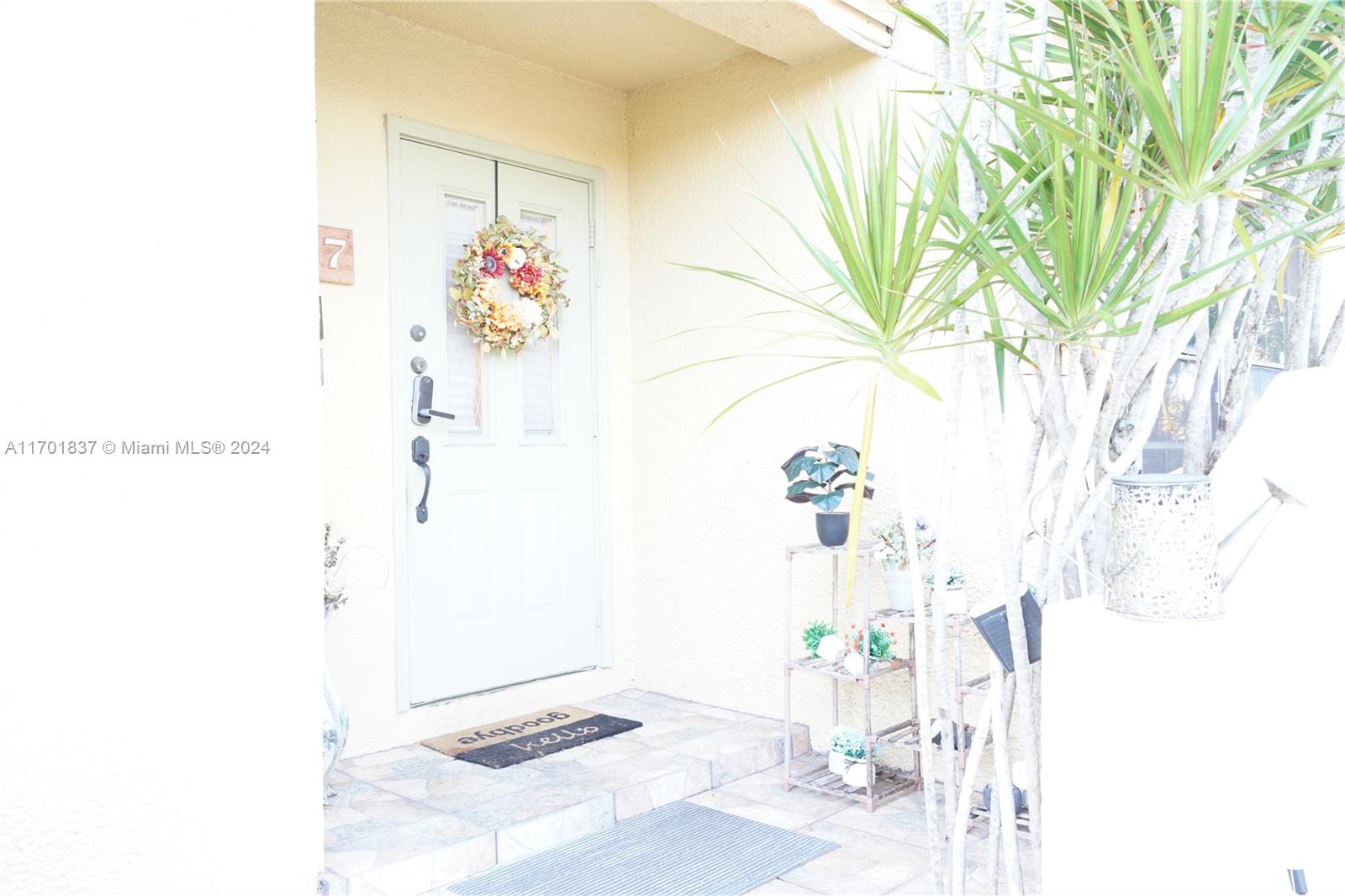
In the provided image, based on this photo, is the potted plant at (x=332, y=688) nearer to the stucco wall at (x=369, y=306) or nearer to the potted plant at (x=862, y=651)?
the stucco wall at (x=369, y=306)

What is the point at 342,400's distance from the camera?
319 cm

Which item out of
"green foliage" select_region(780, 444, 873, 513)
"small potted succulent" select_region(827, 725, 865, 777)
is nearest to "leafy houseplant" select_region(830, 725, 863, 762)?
"small potted succulent" select_region(827, 725, 865, 777)

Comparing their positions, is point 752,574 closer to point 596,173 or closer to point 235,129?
point 596,173

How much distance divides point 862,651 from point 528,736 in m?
1.21

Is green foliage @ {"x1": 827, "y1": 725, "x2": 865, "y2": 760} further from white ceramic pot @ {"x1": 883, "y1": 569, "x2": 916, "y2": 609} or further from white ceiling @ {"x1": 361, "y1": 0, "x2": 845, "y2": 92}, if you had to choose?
white ceiling @ {"x1": 361, "y1": 0, "x2": 845, "y2": 92}

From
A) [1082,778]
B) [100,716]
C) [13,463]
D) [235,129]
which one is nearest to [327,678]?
[100,716]

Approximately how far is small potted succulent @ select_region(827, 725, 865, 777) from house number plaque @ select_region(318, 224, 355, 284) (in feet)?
7.14

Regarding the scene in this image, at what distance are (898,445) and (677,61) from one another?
2.92m

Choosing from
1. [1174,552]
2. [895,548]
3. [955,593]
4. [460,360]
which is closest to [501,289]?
[460,360]

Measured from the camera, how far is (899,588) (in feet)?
9.71

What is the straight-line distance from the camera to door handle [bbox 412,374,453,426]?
3.36m

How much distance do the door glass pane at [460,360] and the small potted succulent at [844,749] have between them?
5.42 ft

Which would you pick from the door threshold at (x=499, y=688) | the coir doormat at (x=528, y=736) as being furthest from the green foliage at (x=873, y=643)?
the door threshold at (x=499, y=688)

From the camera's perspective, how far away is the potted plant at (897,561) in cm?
295
